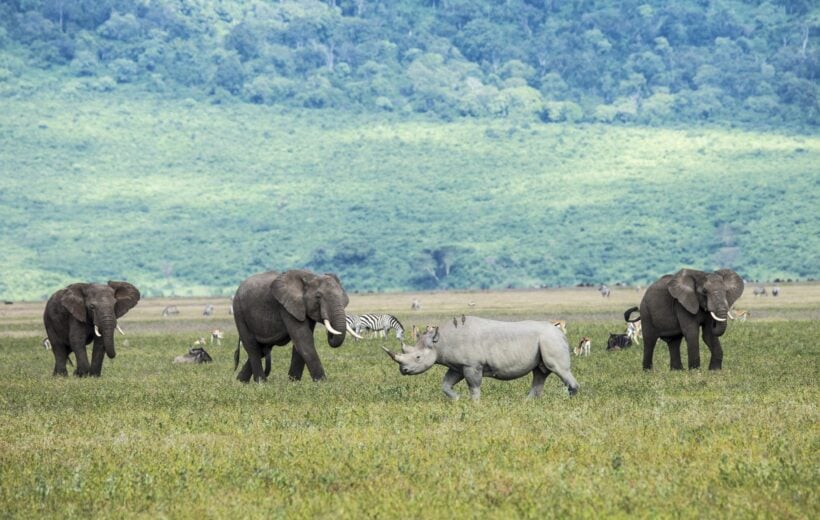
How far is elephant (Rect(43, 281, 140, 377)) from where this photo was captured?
3294 centimetres

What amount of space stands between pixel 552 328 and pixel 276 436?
553 cm

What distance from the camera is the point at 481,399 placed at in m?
23.6

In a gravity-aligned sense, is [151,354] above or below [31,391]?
below

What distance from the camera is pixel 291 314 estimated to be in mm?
29281

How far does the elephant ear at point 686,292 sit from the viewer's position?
1226 inches

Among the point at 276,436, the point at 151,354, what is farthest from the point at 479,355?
the point at 151,354

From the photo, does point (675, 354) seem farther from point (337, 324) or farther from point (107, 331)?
point (107, 331)

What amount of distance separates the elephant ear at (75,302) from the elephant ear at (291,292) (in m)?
5.60

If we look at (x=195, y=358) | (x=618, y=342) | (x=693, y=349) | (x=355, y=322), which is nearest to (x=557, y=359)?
(x=693, y=349)

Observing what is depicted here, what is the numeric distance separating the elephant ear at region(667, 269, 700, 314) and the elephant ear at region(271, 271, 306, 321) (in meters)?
7.71

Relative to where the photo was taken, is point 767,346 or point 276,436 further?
point 767,346

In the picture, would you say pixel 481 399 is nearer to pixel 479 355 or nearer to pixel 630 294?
pixel 479 355

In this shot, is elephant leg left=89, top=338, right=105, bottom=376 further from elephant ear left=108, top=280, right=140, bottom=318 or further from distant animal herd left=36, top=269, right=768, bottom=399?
elephant ear left=108, top=280, right=140, bottom=318

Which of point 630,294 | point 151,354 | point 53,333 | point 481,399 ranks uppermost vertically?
point 481,399
